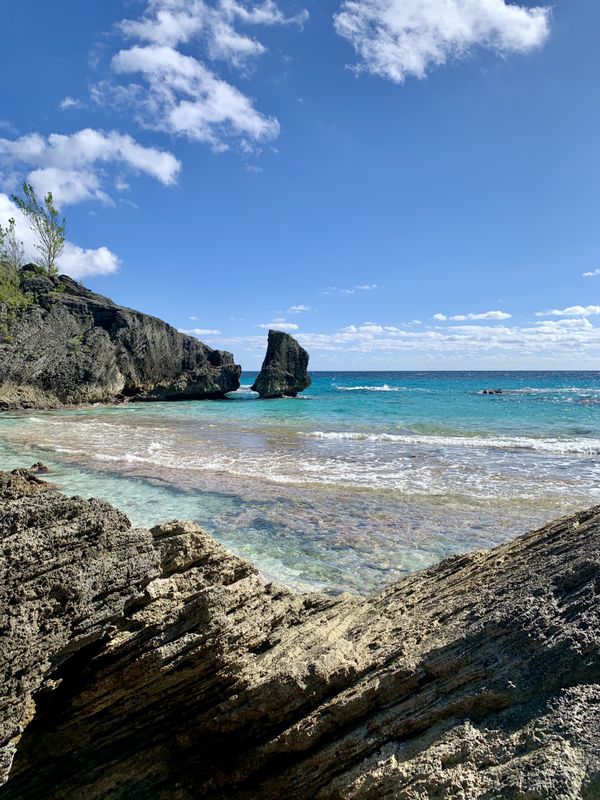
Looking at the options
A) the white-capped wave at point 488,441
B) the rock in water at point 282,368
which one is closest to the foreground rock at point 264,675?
the white-capped wave at point 488,441

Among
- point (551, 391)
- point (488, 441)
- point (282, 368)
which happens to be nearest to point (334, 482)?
point (488, 441)

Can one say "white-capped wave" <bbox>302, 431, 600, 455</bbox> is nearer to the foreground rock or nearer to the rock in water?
the foreground rock

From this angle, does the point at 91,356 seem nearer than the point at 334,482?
No

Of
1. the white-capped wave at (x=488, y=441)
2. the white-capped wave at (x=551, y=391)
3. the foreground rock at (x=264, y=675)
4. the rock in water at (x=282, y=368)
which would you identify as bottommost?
the white-capped wave at (x=488, y=441)

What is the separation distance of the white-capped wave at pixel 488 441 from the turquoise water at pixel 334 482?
0.31 ft

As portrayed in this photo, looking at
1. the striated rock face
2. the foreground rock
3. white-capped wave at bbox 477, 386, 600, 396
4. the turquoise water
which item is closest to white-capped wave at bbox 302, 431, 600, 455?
the turquoise water

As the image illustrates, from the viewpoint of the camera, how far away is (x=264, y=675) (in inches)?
136

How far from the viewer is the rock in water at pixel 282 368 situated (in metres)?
61.8

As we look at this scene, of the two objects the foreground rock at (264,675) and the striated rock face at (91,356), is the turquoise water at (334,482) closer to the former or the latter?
the foreground rock at (264,675)

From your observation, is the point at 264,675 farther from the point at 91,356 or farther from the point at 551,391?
the point at 551,391

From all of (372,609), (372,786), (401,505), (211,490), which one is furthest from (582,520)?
(211,490)

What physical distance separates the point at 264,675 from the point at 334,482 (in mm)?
11189

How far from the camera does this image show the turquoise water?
915 cm

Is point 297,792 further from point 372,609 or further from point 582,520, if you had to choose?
point 582,520
